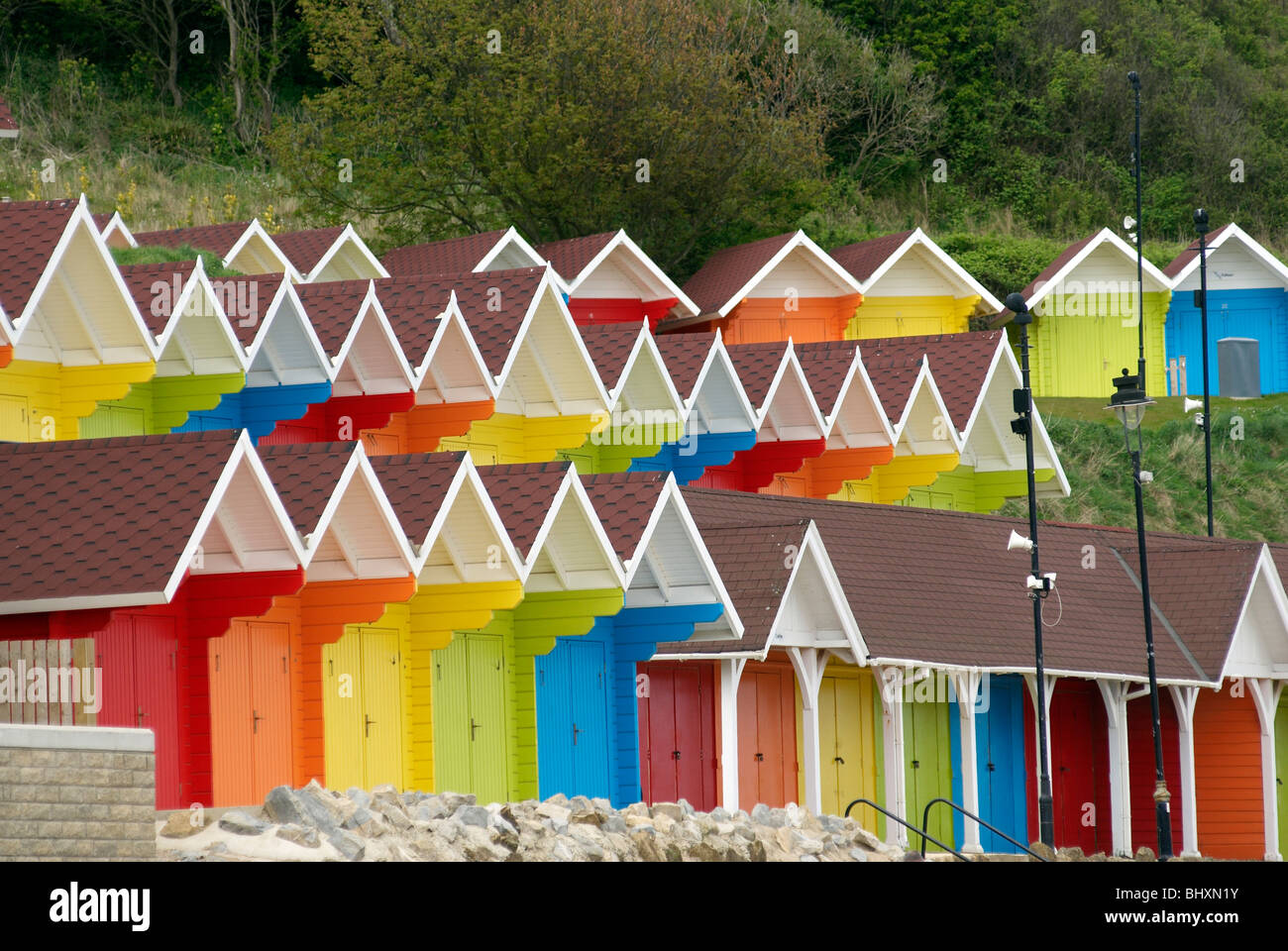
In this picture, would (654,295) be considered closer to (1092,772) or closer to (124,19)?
(1092,772)

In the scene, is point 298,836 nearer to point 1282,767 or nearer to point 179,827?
point 179,827

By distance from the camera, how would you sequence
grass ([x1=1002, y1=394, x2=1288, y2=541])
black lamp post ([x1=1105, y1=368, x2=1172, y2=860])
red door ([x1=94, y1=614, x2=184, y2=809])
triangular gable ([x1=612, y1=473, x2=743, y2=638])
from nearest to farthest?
1. red door ([x1=94, y1=614, x2=184, y2=809])
2. triangular gable ([x1=612, y1=473, x2=743, y2=638])
3. black lamp post ([x1=1105, y1=368, x2=1172, y2=860])
4. grass ([x1=1002, y1=394, x2=1288, y2=541])

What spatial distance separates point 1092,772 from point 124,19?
1567 inches

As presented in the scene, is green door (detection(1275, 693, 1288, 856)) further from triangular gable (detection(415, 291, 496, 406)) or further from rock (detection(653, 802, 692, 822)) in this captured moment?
rock (detection(653, 802, 692, 822))

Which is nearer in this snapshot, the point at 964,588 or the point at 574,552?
the point at 574,552

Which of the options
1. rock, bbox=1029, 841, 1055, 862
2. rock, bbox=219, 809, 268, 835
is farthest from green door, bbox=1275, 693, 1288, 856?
rock, bbox=219, 809, 268, 835

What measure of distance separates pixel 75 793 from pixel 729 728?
43.7ft

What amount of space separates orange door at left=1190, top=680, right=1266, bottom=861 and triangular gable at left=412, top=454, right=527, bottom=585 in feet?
52.4

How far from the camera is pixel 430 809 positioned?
17891mm

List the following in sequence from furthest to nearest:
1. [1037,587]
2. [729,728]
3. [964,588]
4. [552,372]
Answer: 1. [964,588]
2. [552,372]
3. [1037,587]
4. [729,728]

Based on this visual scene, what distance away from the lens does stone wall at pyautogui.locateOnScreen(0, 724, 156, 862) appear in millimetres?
14586

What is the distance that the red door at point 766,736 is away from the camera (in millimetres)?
28703

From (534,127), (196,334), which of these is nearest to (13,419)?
(196,334)
